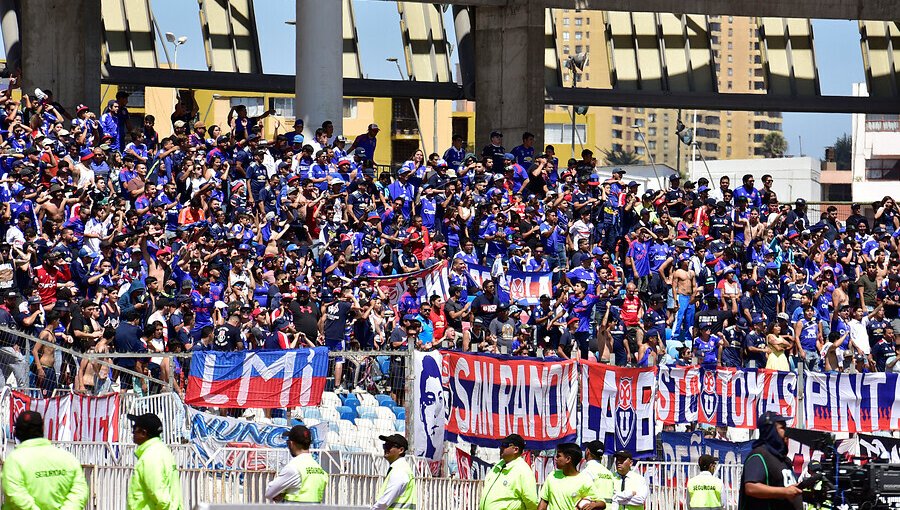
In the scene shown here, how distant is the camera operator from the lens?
9891 mm

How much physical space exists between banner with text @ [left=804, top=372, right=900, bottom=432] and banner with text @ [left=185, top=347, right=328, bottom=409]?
5751 millimetres

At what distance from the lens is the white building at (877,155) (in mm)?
114000

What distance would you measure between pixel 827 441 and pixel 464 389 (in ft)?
21.3

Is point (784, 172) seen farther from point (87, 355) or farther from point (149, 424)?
point (149, 424)

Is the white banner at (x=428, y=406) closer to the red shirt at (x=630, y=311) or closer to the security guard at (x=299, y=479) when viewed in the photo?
the security guard at (x=299, y=479)

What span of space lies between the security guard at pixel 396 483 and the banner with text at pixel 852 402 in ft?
22.6

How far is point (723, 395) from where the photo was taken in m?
17.2

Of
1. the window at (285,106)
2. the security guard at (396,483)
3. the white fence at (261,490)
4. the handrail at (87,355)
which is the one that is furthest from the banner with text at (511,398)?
the window at (285,106)

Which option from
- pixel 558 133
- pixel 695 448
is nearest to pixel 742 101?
pixel 695 448

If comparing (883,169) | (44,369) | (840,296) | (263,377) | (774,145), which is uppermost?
(774,145)

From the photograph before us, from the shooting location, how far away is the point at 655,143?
178875 mm

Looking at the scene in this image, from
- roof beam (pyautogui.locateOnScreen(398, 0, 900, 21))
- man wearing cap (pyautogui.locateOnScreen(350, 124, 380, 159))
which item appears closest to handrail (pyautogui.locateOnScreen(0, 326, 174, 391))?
man wearing cap (pyautogui.locateOnScreen(350, 124, 380, 159))

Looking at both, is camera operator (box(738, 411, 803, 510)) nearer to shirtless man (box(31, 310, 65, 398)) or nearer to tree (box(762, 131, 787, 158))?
shirtless man (box(31, 310, 65, 398))

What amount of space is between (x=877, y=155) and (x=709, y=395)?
338 feet
